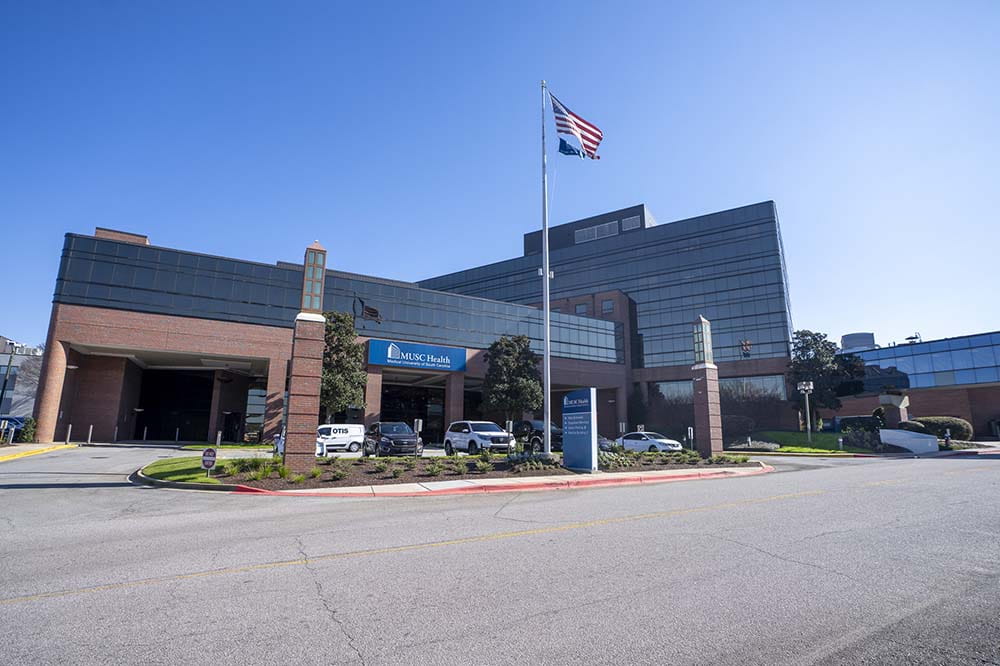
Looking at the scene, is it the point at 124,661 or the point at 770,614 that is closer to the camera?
the point at 124,661

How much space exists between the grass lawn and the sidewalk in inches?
962

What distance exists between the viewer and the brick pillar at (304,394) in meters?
15.6

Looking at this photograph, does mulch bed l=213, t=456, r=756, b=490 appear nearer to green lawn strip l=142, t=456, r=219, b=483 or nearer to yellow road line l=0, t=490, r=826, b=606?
green lawn strip l=142, t=456, r=219, b=483

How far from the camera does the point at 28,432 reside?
31250 mm

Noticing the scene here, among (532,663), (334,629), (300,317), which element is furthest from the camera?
(300,317)

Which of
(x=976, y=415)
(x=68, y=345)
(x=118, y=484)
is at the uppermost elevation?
(x=68, y=345)

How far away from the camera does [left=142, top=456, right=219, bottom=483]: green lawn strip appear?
14.6 metres

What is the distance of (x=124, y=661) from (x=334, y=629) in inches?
54.8

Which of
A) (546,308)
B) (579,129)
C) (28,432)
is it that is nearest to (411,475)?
(546,308)

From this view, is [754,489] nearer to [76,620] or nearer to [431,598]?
[431,598]

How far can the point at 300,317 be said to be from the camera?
16.8 m

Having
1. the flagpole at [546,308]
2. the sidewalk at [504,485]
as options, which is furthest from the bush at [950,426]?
the flagpole at [546,308]

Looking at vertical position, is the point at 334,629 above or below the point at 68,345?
below

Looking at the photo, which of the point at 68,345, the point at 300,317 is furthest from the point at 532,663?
the point at 68,345
